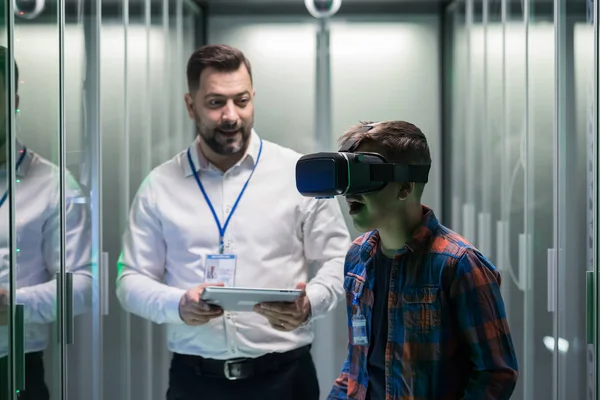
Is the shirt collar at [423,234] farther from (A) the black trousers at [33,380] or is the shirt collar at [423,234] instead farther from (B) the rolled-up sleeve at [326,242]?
(A) the black trousers at [33,380]

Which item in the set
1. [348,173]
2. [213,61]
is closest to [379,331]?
[348,173]

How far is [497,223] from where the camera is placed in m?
3.29

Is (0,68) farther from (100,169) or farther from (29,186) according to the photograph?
(100,169)

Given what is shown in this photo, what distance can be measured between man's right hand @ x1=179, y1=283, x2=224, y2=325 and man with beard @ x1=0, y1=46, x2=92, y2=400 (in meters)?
0.33

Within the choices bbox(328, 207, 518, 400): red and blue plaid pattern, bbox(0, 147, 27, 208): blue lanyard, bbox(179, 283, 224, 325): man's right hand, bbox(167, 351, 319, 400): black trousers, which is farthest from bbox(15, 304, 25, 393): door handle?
bbox(328, 207, 518, 400): red and blue plaid pattern

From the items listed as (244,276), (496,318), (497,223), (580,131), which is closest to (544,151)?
(580,131)

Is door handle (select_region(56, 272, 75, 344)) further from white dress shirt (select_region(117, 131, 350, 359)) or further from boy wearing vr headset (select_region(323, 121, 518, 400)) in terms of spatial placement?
boy wearing vr headset (select_region(323, 121, 518, 400))

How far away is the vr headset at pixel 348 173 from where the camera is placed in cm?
156

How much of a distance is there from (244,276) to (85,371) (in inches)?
24.5

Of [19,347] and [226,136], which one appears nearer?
[19,347]

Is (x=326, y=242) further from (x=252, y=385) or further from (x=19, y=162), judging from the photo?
(x=19, y=162)

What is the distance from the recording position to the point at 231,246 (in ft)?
8.15

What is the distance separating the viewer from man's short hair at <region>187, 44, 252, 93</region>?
2.55 meters

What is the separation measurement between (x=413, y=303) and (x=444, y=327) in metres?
0.08
